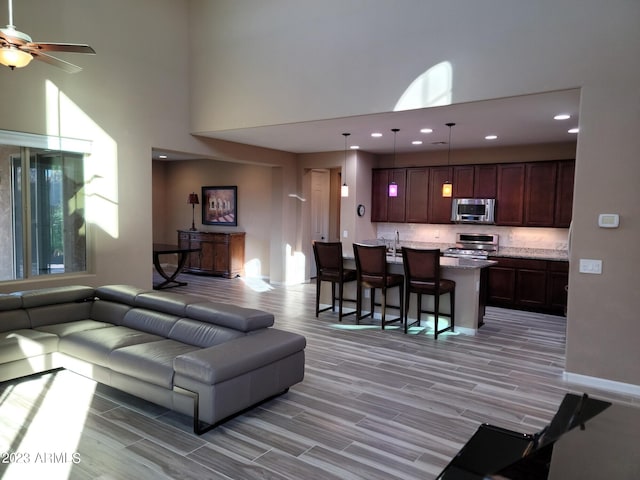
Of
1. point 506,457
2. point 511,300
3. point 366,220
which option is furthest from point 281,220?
point 506,457

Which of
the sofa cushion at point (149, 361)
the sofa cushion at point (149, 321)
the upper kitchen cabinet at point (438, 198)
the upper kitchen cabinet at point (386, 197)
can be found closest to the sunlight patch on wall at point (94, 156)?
the sofa cushion at point (149, 321)

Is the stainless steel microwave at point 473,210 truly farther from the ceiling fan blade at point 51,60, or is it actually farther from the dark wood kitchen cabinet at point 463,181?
the ceiling fan blade at point 51,60

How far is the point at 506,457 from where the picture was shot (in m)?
1.58

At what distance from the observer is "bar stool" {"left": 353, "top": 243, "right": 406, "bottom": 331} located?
5.81m

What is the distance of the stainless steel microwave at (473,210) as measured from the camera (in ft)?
25.2

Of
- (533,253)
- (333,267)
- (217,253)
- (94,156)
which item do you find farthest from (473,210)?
(94,156)

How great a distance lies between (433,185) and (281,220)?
3163 mm

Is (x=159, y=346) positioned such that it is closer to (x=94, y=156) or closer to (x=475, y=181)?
(x=94, y=156)

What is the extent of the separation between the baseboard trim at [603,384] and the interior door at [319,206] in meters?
6.44

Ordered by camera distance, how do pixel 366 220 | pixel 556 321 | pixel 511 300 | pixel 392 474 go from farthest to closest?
pixel 366 220 → pixel 511 300 → pixel 556 321 → pixel 392 474

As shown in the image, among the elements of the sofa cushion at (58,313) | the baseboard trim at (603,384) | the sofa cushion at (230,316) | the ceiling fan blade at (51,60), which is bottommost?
the baseboard trim at (603,384)

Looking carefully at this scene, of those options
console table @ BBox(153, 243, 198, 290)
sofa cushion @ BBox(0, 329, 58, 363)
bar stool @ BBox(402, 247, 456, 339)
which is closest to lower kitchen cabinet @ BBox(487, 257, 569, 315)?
bar stool @ BBox(402, 247, 456, 339)

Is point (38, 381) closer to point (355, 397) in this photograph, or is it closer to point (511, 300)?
point (355, 397)

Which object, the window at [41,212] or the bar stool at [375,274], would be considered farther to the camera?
the bar stool at [375,274]
